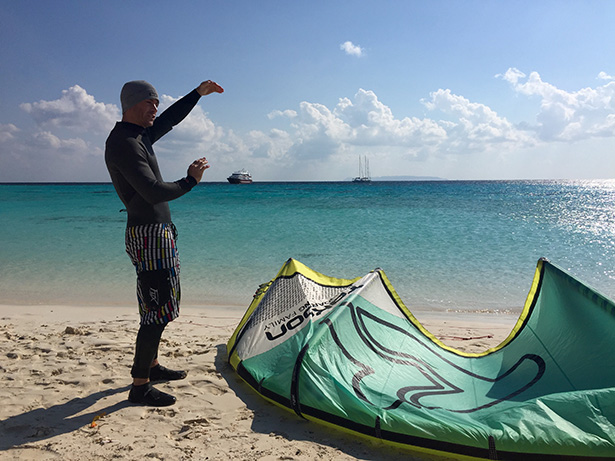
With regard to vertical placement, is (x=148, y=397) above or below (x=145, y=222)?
below

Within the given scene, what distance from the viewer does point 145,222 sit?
2.97m

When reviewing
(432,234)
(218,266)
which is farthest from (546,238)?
(218,266)

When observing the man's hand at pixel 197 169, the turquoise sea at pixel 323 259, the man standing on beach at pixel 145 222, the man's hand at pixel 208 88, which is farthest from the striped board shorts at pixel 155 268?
the turquoise sea at pixel 323 259

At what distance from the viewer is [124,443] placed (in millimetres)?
2625

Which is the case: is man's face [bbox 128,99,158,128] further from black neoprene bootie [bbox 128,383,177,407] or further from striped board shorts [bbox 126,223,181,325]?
black neoprene bootie [bbox 128,383,177,407]

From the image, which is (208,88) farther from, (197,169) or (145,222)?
(145,222)

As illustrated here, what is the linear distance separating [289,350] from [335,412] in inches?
28.4

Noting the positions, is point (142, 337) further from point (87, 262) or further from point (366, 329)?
point (87, 262)

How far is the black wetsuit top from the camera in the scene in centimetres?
279

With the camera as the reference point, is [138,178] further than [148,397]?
No

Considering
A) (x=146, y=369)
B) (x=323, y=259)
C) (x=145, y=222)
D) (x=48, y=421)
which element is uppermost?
(x=145, y=222)

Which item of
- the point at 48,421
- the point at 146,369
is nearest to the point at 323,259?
the point at 146,369

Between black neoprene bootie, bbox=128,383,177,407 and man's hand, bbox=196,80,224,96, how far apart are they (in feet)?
8.13

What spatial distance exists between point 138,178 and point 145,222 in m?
0.34
